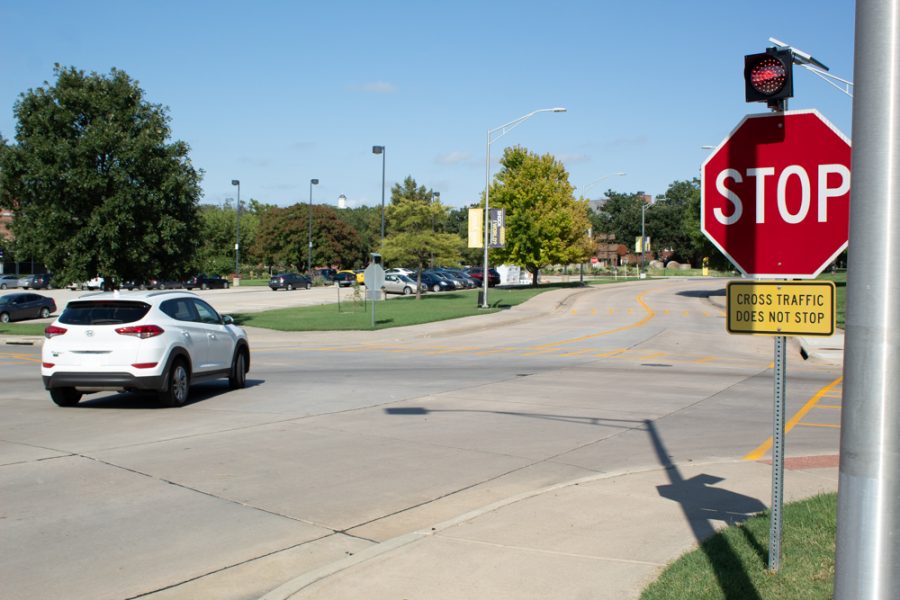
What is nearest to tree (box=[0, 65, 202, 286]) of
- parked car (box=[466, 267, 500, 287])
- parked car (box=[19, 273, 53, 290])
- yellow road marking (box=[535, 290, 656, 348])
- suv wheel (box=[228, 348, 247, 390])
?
yellow road marking (box=[535, 290, 656, 348])

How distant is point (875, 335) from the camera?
294cm

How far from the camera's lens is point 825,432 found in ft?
38.0

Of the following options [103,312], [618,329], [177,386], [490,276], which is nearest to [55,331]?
[103,312]

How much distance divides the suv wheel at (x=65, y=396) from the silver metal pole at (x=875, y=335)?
1317 centimetres

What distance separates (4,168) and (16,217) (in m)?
1.98

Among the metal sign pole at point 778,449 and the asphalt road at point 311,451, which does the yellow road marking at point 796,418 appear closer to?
the asphalt road at point 311,451

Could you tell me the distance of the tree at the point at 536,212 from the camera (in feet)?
194

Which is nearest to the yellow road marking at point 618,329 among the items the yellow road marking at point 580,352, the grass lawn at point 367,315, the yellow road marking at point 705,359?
the yellow road marking at point 580,352

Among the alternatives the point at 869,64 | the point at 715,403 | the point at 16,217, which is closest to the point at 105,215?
the point at 16,217

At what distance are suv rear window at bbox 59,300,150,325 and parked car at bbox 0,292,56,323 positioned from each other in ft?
109

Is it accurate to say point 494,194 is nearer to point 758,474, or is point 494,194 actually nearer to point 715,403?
point 715,403

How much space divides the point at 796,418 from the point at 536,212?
47.6 metres

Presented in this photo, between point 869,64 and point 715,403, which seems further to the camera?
point 715,403

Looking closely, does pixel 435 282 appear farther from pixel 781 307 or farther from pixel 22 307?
pixel 781 307
